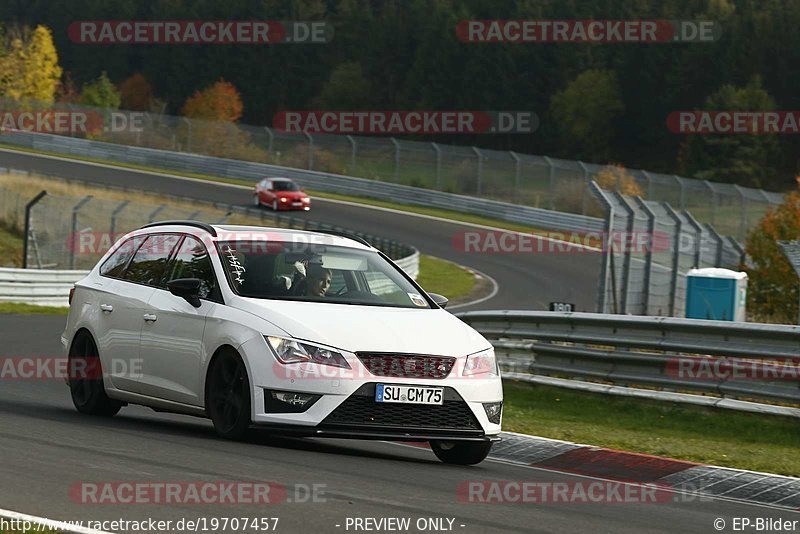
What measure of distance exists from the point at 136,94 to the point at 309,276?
357 feet

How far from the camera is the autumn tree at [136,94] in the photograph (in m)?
115

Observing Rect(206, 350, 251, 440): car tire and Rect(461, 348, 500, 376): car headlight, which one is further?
Rect(461, 348, 500, 376): car headlight

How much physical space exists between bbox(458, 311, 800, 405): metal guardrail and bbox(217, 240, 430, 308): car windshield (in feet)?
13.0

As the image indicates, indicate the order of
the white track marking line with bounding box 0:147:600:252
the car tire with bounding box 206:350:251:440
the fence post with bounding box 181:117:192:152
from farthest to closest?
the fence post with bounding box 181:117:192:152 < the white track marking line with bounding box 0:147:600:252 < the car tire with bounding box 206:350:251:440

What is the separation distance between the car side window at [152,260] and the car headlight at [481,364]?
8.43ft

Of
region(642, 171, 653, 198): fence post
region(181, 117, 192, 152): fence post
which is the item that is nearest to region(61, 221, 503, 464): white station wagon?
region(642, 171, 653, 198): fence post

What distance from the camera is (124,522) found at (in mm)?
6363

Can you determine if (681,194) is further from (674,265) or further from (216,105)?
(216,105)

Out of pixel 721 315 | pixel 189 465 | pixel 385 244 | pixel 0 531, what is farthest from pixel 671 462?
pixel 385 244

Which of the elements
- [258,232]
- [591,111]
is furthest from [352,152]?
[258,232]

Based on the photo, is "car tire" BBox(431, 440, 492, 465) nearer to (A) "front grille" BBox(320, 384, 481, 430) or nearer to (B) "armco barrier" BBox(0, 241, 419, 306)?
(A) "front grille" BBox(320, 384, 481, 430)

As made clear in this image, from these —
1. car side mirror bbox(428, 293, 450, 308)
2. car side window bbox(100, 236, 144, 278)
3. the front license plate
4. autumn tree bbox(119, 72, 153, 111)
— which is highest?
autumn tree bbox(119, 72, 153, 111)

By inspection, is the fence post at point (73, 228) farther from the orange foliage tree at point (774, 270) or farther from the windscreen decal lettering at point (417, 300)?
the windscreen decal lettering at point (417, 300)

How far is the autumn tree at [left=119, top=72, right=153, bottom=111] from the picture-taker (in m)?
115
